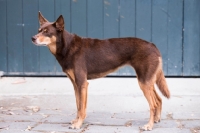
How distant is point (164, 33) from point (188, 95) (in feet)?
3.90

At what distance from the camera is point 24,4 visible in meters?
7.07

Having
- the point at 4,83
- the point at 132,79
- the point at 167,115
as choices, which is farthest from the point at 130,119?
the point at 4,83

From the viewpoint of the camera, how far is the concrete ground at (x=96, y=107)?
507cm

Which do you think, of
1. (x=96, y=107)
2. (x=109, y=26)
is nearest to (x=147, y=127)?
(x=96, y=107)

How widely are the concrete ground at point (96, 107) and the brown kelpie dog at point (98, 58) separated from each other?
0.27 metres

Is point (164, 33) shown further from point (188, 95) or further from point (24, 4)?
point (24, 4)

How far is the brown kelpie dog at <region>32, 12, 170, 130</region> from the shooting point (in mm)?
5031

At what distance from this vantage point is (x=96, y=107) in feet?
19.9

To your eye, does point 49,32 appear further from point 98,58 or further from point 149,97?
point 149,97

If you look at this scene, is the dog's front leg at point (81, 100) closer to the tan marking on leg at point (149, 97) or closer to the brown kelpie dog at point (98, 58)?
the brown kelpie dog at point (98, 58)

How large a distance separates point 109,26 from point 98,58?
72.2 inches

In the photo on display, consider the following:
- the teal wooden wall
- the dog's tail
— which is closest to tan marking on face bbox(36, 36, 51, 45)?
the dog's tail

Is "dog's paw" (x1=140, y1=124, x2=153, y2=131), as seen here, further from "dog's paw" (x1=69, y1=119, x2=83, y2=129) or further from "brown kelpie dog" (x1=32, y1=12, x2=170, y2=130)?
"dog's paw" (x1=69, y1=119, x2=83, y2=129)

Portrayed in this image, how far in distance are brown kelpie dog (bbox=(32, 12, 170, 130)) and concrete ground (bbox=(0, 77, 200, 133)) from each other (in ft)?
0.89
